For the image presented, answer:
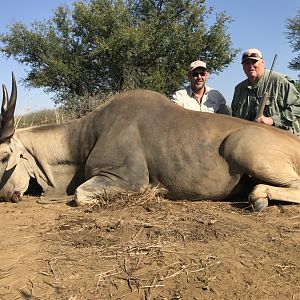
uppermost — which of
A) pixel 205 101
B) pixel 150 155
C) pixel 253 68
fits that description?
pixel 253 68

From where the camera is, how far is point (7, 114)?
17.0ft

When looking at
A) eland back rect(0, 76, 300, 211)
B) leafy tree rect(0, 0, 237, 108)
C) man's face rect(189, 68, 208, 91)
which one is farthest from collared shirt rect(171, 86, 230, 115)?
leafy tree rect(0, 0, 237, 108)

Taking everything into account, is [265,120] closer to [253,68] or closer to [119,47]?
[253,68]

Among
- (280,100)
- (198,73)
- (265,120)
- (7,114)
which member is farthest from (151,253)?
(198,73)

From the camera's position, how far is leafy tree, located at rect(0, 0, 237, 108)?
22.2 meters

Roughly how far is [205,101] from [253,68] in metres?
0.97

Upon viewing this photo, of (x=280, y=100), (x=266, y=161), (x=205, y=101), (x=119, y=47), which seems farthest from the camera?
(x=119, y=47)

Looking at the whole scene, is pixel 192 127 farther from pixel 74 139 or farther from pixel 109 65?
pixel 109 65

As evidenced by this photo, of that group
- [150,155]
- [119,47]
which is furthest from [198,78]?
[119,47]

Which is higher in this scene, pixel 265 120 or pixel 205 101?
pixel 205 101

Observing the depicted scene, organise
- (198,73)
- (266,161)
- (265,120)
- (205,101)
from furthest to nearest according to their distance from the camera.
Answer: (205,101)
(198,73)
(265,120)
(266,161)

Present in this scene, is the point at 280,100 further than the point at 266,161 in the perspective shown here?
Yes

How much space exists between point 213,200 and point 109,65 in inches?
756

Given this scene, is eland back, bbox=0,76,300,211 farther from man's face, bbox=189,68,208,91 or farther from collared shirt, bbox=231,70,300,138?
man's face, bbox=189,68,208,91
